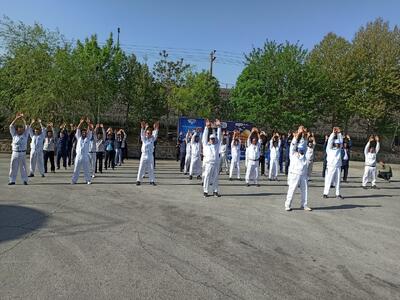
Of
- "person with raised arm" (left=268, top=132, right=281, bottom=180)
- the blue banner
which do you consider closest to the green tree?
the blue banner

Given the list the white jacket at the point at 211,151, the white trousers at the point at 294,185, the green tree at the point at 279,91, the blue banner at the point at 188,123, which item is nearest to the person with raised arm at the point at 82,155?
the white jacket at the point at 211,151

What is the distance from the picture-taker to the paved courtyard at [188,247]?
17.6ft

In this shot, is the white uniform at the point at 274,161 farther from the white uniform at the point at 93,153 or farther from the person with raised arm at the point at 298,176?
the white uniform at the point at 93,153

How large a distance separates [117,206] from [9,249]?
3.72m

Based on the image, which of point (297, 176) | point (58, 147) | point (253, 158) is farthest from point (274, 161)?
point (58, 147)

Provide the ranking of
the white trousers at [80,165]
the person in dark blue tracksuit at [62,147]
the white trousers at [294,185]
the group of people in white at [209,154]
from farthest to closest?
the person in dark blue tracksuit at [62,147]
the white trousers at [80,165]
the group of people in white at [209,154]
the white trousers at [294,185]

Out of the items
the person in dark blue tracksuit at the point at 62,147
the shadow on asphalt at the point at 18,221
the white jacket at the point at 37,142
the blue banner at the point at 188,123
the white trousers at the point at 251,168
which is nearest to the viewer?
the shadow on asphalt at the point at 18,221

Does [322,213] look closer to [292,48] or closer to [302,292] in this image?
[302,292]

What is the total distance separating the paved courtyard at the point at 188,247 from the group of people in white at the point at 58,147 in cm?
106

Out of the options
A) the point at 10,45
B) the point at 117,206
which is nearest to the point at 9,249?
the point at 117,206

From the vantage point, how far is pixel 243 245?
288 inches

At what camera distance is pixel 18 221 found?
816cm

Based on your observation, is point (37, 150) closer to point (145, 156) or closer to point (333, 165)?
point (145, 156)

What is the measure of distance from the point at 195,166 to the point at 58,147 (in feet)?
19.6
